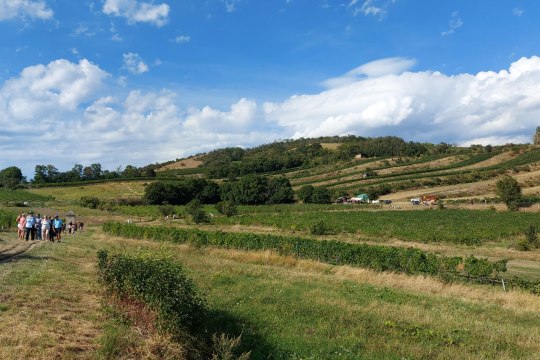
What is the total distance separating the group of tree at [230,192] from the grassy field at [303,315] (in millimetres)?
74132

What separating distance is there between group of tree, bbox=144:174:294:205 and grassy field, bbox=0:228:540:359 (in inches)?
2919

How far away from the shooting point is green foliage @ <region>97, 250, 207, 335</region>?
29.2ft

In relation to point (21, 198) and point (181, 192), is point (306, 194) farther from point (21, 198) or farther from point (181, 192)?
point (21, 198)

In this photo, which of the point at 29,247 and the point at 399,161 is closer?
the point at 29,247

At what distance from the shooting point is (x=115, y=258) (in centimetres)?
1141

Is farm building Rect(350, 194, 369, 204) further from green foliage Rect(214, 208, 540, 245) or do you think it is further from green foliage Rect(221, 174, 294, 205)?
green foliage Rect(214, 208, 540, 245)

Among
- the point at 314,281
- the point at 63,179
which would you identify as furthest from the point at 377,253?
the point at 63,179

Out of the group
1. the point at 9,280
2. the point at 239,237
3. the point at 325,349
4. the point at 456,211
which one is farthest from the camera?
the point at 456,211

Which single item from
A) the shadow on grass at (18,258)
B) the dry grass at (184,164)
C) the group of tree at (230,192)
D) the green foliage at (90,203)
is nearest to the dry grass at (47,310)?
the shadow on grass at (18,258)

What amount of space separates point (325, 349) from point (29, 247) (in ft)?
55.4

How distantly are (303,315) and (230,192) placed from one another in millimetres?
83957

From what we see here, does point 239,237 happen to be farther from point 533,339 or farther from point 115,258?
point 533,339

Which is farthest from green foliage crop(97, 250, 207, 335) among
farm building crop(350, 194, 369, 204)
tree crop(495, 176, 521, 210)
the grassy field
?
farm building crop(350, 194, 369, 204)

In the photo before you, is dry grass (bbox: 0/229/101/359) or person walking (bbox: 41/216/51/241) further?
person walking (bbox: 41/216/51/241)
